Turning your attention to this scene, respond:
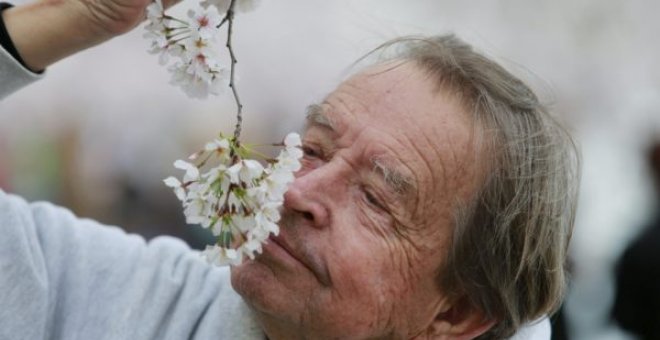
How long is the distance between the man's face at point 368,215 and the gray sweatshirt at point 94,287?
249mm

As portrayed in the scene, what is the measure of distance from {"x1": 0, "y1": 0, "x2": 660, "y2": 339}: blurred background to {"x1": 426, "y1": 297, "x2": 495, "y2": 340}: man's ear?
3.95 meters

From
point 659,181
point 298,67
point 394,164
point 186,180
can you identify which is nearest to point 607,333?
point 659,181

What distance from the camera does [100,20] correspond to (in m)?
2.37

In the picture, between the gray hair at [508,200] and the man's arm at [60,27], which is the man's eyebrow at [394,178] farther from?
the man's arm at [60,27]

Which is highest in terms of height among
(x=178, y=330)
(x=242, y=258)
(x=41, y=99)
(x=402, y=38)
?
(x=402, y=38)

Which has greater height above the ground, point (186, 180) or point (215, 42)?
point (215, 42)

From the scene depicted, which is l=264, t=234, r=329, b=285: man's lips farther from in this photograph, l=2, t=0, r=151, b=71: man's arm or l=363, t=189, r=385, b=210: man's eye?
l=2, t=0, r=151, b=71: man's arm

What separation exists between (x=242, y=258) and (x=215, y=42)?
Answer: 0.39 meters

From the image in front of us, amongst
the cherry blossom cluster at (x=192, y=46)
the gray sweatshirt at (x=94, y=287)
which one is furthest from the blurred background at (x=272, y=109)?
the cherry blossom cluster at (x=192, y=46)

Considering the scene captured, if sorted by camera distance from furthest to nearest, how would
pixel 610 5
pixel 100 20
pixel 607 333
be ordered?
pixel 610 5, pixel 607 333, pixel 100 20

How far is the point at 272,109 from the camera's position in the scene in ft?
25.3

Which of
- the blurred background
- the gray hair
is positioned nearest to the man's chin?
the gray hair

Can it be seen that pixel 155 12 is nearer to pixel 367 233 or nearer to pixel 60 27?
pixel 60 27

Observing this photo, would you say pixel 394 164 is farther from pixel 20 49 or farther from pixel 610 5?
pixel 610 5
